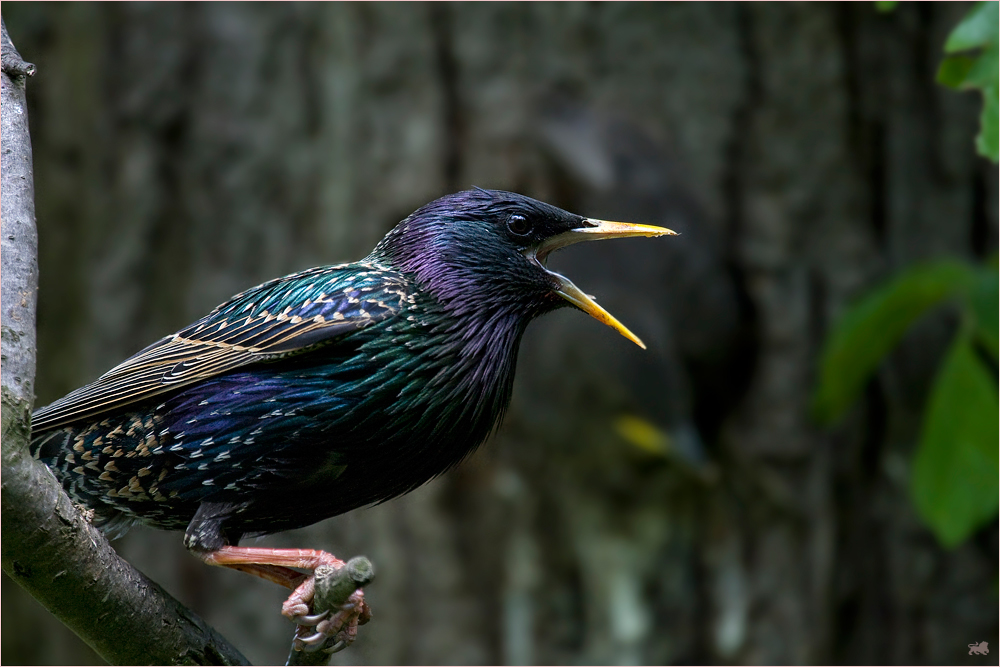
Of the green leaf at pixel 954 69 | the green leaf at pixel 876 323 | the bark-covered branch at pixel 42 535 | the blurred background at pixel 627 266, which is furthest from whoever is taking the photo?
the blurred background at pixel 627 266

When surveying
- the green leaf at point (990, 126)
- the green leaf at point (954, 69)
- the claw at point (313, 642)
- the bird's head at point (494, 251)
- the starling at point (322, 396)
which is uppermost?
the green leaf at point (954, 69)

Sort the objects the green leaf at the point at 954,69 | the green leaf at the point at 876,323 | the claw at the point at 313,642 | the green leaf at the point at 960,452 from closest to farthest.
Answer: the claw at the point at 313,642 < the green leaf at the point at 954,69 < the green leaf at the point at 960,452 < the green leaf at the point at 876,323

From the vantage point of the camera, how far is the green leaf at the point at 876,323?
14.9 feet

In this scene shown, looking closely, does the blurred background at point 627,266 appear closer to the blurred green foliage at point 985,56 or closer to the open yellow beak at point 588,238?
the open yellow beak at point 588,238

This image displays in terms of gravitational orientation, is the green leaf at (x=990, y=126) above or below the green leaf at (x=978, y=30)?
below

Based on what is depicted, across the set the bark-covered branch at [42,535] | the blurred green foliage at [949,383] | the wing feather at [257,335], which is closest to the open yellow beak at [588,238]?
the wing feather at [257,335]

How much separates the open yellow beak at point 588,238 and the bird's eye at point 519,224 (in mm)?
65

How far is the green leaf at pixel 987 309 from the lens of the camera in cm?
421

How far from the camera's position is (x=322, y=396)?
2.58m

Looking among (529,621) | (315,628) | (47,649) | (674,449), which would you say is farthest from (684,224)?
(47,649)

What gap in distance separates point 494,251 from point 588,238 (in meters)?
0.28

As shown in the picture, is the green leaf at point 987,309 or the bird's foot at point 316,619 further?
the green leaf at point 987,309

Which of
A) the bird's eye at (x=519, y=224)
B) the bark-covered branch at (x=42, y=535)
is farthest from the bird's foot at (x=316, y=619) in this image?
the bird's eye at (x=519, y=224)

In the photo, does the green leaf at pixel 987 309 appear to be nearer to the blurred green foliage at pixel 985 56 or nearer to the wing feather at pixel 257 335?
the blurred green foliage at pixel 985 56
